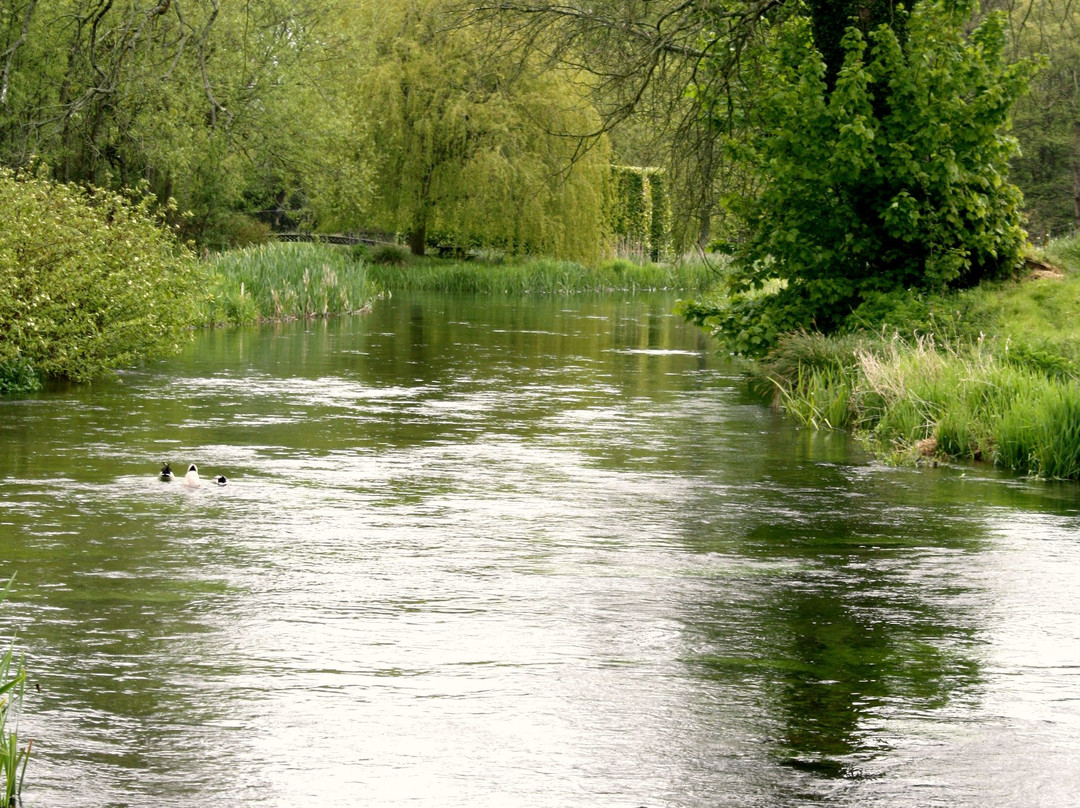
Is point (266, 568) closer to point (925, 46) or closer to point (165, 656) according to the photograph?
point (165, 656)

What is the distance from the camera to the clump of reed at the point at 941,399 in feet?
45.3

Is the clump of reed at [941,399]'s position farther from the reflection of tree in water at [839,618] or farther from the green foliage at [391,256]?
the green foliage at [391,256]

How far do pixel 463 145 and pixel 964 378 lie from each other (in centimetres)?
3392

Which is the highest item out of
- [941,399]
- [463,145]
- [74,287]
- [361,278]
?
[463,145]

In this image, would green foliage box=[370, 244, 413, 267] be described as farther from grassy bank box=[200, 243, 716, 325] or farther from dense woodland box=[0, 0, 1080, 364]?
dense woodland box=[0, 0, 1080, 364]

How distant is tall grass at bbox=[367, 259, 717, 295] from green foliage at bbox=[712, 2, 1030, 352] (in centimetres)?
2633

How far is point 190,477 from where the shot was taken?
40.1 feet

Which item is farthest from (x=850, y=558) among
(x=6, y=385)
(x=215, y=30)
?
(x=215, y=30)

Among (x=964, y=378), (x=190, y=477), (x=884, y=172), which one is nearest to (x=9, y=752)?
(x=190, y=477)

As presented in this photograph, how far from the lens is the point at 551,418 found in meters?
17.7

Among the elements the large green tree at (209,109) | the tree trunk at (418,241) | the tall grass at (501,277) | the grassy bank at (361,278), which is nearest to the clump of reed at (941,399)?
the grassy bank at (361,278)

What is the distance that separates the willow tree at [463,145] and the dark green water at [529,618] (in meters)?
30.6

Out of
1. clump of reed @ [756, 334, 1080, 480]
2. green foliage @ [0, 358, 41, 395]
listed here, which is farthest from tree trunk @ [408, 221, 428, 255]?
clump of reed @ [756, 334, 1080, 480]

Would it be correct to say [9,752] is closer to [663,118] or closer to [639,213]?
[663,118]
